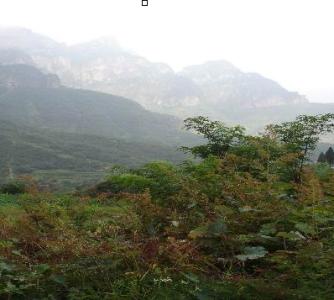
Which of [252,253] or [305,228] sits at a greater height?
[305,228]

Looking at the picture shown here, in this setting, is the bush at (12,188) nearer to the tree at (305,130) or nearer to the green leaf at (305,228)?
the tree at (305,130)

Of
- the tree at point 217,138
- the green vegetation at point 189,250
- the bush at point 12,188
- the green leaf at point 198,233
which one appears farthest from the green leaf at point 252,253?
the bush at point 12,188

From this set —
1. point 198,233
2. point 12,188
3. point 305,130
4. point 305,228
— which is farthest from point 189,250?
point 12,188

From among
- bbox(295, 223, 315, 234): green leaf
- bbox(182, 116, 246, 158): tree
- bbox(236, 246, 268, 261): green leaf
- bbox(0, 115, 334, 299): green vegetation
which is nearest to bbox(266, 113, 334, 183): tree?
bbox(182, 116, 246, 158): tree

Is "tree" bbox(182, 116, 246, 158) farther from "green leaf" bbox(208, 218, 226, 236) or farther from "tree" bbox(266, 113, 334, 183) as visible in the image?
"green leaf" bbox(208, 218, 226, 236)

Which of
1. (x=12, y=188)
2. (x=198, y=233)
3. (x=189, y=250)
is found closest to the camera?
(x=189, y=250)

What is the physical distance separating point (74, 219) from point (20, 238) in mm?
2315

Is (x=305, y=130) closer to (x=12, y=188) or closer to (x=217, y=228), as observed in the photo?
(x=217, y=228)

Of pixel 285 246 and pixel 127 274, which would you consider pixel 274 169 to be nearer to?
pixel 285 246

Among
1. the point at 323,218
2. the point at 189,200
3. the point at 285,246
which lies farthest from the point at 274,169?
the point at 285,246

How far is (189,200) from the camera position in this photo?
24.1ft

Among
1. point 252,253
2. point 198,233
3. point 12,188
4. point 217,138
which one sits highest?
point 217,138

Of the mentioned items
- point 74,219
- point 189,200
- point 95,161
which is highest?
point 189,200

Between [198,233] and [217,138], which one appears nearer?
[198,233]
